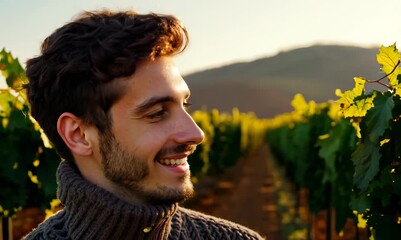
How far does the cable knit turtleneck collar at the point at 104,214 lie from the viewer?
1885 millimetres

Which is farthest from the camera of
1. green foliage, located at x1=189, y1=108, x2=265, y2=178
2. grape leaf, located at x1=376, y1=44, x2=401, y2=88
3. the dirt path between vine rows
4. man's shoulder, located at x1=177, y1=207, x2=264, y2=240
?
green foliage, located at x1=189, y1=108, x2=265, y2=178

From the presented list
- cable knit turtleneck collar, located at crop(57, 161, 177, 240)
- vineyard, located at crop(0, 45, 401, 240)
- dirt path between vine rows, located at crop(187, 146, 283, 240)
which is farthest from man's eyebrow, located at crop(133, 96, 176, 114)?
dirt path between vine rows, located at crop(187, 146, 283, 240)

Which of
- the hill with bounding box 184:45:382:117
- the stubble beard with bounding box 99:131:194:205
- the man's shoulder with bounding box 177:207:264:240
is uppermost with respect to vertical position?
the stubble beard with bounding box 99:131:194:205

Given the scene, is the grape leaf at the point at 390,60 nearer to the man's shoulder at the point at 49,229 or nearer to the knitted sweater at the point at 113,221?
the knitted sweater at the point at 113,221

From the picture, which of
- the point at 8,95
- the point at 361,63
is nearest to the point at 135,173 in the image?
the point at 8,95

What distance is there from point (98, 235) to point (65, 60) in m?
0.60

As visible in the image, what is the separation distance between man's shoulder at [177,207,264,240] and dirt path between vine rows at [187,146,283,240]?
8963mm

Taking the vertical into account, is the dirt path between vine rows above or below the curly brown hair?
below

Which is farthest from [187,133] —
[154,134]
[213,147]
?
[213,147]

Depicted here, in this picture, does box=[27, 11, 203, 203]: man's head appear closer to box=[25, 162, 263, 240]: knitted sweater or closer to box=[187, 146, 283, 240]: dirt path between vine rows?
box=[25, 162, 263, 240]: knitted sweater

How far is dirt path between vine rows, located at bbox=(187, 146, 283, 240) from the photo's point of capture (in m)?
12.7

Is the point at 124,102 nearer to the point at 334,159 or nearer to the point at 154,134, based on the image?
the point at 154,134

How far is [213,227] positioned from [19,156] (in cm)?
419

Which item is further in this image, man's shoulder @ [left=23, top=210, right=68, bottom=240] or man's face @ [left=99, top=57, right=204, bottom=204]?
man's shoulder @ [left=23, top=210, right=68, bottom=240]
